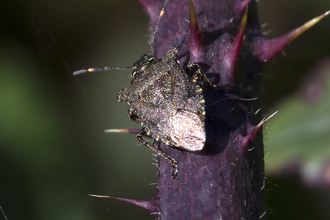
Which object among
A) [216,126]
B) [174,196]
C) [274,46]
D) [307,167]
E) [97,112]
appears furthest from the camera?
[97,112]

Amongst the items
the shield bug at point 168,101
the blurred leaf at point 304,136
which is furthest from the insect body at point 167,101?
the blurred leaf at point 304,136

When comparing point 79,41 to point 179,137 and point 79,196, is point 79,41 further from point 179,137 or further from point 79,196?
point 179,137

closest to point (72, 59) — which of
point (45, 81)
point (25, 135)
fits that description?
point (45, 81)

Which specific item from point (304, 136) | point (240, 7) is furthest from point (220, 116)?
point (304, 136)

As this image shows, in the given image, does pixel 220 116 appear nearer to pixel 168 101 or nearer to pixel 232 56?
pixel 232 56

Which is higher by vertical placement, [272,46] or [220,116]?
[272,46]

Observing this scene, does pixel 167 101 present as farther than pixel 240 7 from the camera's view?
Yes
